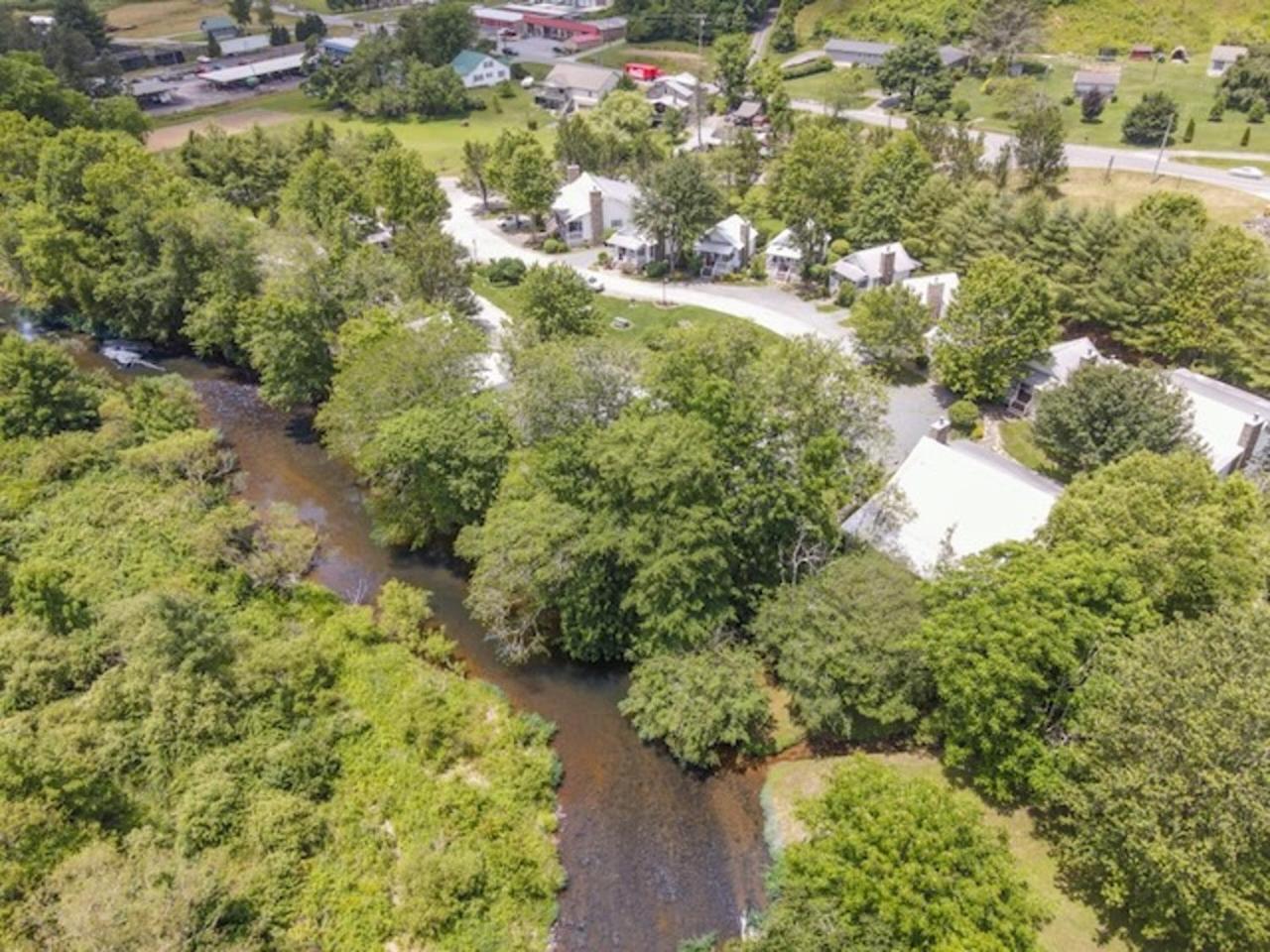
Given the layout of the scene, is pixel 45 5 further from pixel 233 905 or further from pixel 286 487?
pixel 233 905

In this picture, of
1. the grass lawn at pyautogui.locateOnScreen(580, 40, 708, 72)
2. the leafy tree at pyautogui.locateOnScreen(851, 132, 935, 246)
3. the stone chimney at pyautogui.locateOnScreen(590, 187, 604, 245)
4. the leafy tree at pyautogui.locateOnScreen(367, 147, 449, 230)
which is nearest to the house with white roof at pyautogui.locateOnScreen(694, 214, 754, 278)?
the leafy tree at pyautogui.locateOnScreen(851, 132, 935, 246)

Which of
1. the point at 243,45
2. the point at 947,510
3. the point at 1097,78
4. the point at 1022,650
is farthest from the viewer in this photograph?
the point at 243,45

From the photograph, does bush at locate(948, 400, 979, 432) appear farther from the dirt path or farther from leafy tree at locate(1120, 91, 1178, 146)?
the dirt path

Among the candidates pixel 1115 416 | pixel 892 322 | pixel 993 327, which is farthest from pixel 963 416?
pixel 1115 416

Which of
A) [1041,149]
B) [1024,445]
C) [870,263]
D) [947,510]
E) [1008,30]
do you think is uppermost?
[1008,30]

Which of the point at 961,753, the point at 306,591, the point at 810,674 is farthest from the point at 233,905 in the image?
the point at 961,753

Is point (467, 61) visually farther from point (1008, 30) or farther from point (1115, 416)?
point (1115, 416)

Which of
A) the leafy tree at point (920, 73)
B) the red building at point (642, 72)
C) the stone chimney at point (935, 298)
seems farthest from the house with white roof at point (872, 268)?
the red building at point (642, 72)
